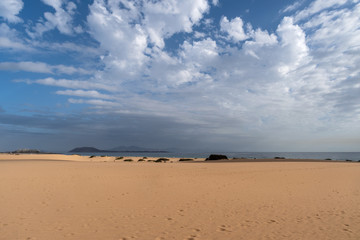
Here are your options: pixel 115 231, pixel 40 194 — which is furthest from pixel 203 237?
pixel 40 194

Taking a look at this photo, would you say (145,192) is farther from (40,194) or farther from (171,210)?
(40,194)

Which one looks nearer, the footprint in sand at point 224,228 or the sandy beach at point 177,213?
the sandy beach at point 177,213

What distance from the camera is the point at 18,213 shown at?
8.95 m

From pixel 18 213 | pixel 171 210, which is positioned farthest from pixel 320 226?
pixel 18 213

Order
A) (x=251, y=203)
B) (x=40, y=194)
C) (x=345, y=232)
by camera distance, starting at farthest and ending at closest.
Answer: (x=40, y=194)
(x=251, y=203)
(x=345, y=232)

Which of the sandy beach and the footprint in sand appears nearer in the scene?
the sandy beach

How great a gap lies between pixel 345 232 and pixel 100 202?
32.6 feet

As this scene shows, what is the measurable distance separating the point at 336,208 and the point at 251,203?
3595 millimetres

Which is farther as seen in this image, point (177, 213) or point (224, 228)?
point (177, 213)

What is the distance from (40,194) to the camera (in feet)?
40.7

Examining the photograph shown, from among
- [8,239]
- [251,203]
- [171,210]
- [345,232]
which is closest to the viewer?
[8,239]

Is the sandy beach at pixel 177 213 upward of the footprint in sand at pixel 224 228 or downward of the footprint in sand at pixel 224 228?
upward

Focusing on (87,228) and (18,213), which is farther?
(18,213)

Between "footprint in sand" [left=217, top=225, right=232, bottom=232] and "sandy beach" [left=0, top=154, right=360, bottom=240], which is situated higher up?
"sandy beach" [left=0, top=154, right=360, bottom=240]
